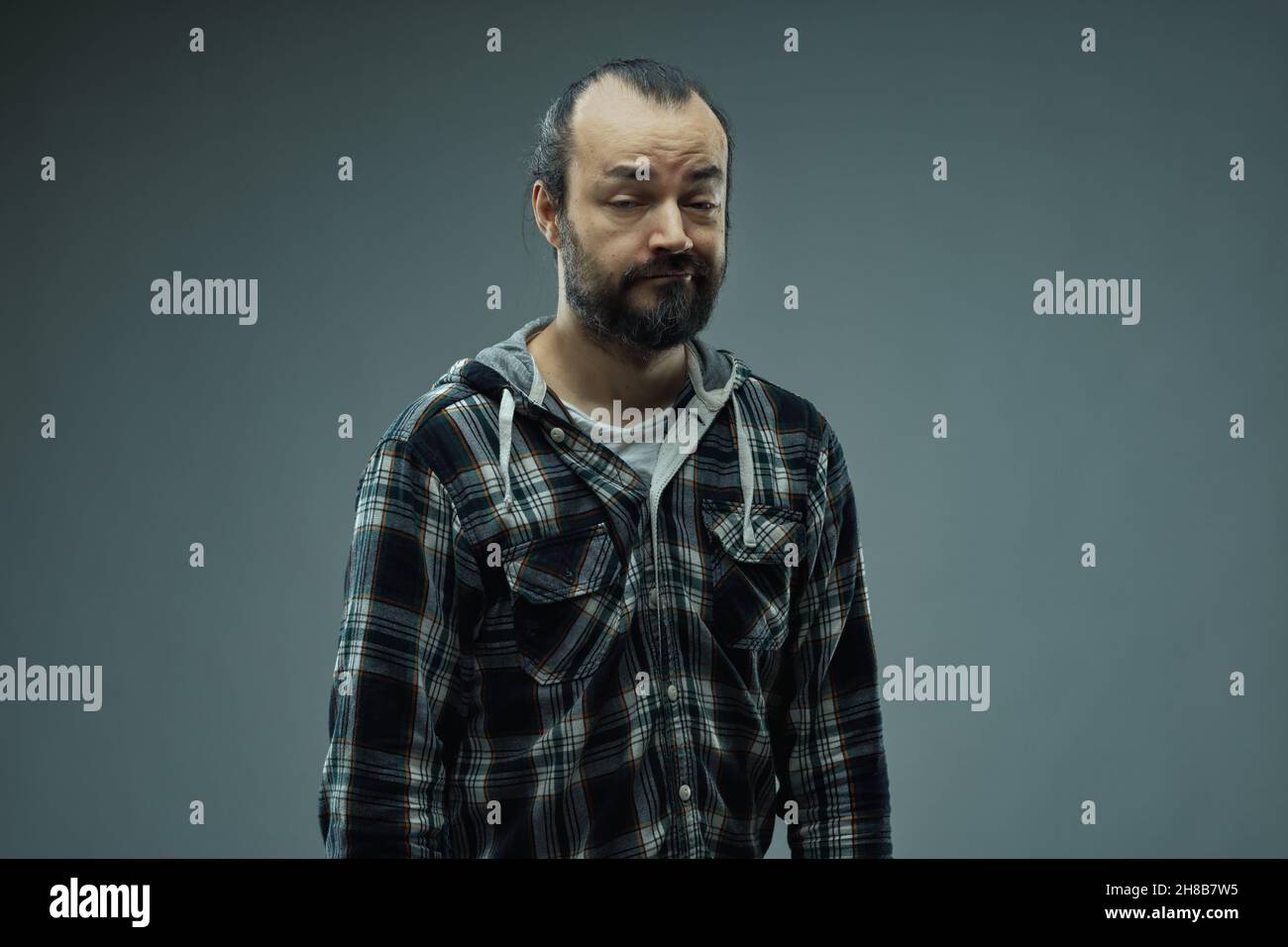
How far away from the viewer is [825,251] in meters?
2.58

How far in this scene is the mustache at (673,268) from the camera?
1.21m

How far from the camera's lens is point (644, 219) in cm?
122

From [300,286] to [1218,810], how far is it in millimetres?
2505

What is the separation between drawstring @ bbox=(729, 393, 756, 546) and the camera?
127 centimetres

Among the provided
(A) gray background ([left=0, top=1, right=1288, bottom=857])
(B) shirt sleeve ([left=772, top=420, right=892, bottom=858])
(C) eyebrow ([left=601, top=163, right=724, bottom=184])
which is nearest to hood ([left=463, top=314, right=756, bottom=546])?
(B) shirt sleeve ([left=772, top=420, right=892, bottom=858])

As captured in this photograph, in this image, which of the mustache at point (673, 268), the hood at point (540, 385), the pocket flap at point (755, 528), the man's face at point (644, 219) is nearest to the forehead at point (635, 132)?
the man's face at point (644, 219)

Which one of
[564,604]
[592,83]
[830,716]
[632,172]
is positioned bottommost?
[830,716]

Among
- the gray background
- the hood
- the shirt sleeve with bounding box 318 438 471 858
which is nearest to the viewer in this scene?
the shirt sleeve with bounding box 318 438 471 858

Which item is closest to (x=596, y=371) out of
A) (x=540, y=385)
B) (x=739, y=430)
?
(x=540, y=385)

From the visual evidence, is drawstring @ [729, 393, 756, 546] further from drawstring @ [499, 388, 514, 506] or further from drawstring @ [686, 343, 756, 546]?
drawstring @ [499, 388, 514, 506]

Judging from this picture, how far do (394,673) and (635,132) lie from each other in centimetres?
65

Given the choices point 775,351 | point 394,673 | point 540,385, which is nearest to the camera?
point 394,673

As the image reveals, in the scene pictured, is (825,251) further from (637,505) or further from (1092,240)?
(637,505)

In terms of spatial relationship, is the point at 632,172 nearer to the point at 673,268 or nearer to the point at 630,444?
the point at 673,268
